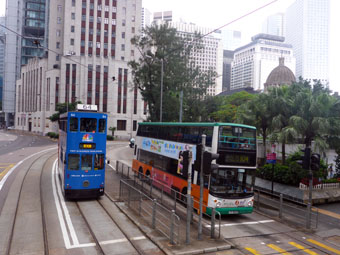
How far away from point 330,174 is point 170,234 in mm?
15651

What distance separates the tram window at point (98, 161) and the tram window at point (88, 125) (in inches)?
50.9

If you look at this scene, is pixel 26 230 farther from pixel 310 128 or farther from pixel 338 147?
pixel 338 147

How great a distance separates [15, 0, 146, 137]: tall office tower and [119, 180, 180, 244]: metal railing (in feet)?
163

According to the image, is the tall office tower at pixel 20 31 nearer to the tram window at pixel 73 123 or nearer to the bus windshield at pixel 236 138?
the tram window at pixel 73 123

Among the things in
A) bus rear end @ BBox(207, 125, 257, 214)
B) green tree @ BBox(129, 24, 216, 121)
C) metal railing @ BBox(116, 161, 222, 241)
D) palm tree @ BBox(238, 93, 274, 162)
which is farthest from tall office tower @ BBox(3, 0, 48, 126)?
bus rear end @ BBox(207, 125, 257, 214)

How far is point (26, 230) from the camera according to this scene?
35.4 feet

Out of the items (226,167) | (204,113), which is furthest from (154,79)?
(226,167)

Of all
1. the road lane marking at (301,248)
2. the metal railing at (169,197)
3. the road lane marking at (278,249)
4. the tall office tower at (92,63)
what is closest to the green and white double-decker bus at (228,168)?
the metal railing at (169,197)

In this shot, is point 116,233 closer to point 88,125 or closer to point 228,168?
point 228,168

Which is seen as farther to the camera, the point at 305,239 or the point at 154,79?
the point at 154,79

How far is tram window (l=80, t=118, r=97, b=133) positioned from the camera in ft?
48.6

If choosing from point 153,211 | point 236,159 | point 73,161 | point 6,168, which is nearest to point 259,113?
point 236,159

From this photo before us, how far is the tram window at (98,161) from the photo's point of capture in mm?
15188

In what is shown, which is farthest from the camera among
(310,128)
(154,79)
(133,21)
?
(133,21)
